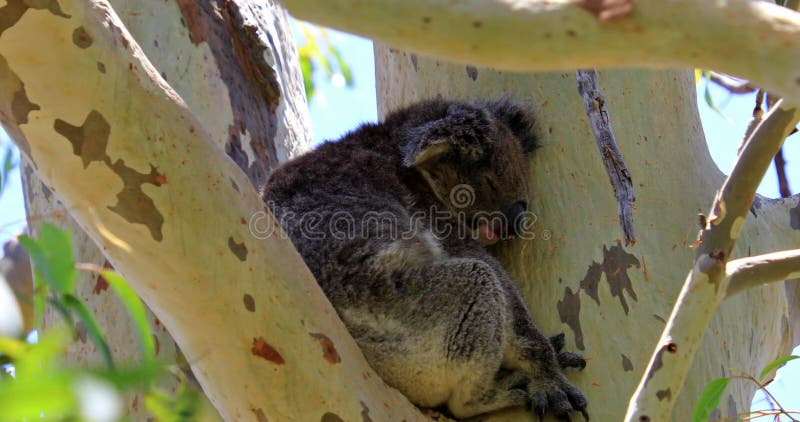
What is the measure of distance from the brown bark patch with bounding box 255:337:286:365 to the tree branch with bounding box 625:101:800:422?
838 millimetres

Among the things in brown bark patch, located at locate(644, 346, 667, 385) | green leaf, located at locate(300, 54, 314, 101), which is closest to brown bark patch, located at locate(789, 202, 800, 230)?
brown bark patch, located at locate(644, 346, 667, 385)

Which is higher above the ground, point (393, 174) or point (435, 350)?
point (393, 174)

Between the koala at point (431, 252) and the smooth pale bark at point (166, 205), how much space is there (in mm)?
618

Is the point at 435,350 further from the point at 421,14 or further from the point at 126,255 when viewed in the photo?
the point at 421,14

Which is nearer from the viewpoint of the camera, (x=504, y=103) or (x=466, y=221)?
(x=504, y=103)

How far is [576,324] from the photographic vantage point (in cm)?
278

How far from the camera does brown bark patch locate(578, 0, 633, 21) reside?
1467 millimetres

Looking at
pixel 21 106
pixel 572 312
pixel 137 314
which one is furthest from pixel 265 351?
pixel 572 312

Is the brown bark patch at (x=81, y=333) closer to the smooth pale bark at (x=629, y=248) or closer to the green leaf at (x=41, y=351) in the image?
the smooth pale bark at (x=629, y=248)

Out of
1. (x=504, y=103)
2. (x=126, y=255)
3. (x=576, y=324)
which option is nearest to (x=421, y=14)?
(x=126, y=255)

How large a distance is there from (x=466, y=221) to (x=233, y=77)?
3.48 ft

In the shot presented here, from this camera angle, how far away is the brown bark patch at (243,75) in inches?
138

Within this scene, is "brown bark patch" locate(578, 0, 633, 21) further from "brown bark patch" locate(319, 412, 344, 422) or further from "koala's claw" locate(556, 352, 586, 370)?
A: "koala's claw" locate(556, 352, 586, 370)

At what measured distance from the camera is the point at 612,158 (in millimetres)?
2309
